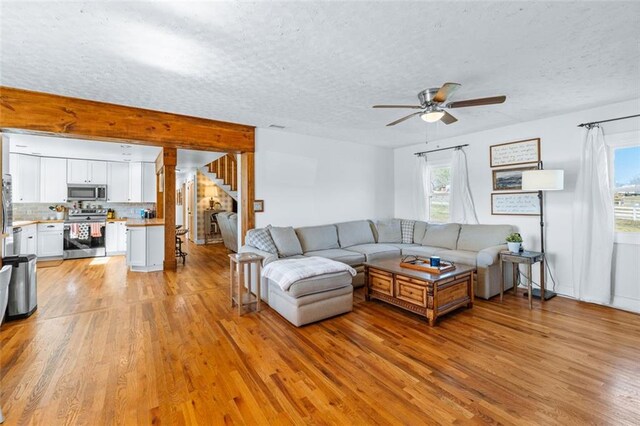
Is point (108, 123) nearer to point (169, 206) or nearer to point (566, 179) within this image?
point (169, 206)

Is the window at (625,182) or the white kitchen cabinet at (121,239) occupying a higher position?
the window at (625,182)

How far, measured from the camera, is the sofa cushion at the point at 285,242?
163 inches

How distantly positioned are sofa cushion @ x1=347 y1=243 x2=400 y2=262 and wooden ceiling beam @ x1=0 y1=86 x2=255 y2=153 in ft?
8.14

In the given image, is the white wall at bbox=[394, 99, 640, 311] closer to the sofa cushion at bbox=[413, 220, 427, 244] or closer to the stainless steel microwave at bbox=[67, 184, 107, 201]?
the sofa cushion at bbox=[413, 220, 427, 244]

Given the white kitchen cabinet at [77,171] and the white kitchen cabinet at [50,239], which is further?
the white kitchen cabinet at [77,171]

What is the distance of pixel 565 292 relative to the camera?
3.92 m

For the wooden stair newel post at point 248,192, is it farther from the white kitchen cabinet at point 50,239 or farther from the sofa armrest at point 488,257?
the white kitchen cabinet at point 50,239

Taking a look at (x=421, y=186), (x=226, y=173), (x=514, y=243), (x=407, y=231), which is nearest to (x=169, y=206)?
(x=226, y=173)

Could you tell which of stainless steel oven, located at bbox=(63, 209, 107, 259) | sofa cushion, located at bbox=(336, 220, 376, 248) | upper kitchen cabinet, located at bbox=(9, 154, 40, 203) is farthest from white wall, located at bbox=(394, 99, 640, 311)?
upper kitchen cabinet, located at bbox=(9, 154, 40, 203)

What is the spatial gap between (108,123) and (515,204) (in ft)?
18.7

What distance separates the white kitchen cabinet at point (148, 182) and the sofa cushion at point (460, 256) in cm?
707

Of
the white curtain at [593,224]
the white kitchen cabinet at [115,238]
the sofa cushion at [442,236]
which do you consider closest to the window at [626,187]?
the white curtain at [593,224]

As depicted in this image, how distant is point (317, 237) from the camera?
15.3 feet

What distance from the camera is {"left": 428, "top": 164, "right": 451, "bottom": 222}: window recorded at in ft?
18.0
